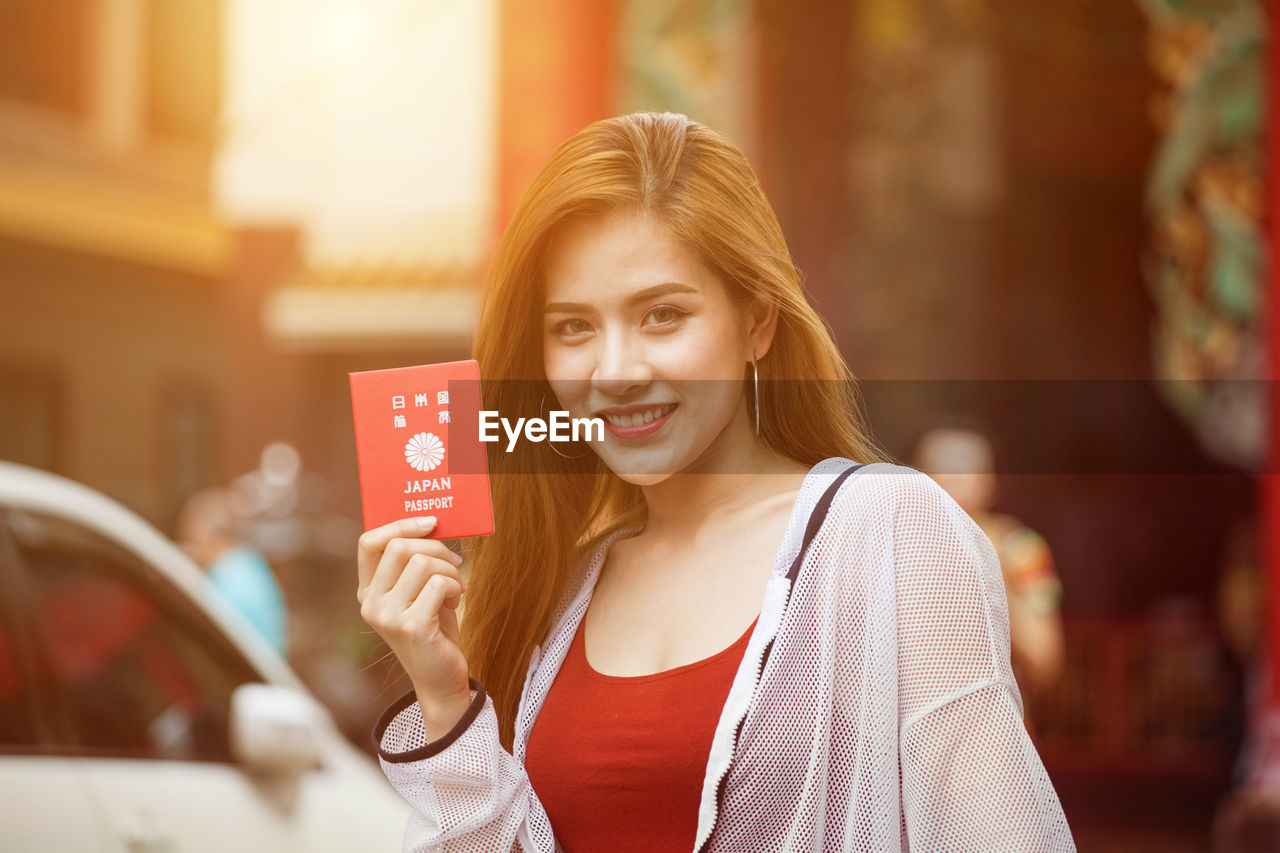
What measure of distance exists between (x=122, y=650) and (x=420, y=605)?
1.90 metres

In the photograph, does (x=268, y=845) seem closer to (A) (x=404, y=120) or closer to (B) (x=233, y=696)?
(B) (x=233, y=696)

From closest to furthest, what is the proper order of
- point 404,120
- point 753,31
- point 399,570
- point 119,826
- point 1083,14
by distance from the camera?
point 399,570
point 119,826
point 753,31
point 404,120
point 1083,14

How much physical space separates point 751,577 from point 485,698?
0.31m

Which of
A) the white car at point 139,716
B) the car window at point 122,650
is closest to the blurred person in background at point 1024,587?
the white car at point 139,716

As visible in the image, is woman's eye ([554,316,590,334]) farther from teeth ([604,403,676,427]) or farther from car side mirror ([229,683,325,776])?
car side mirror ([229,683,325,776])

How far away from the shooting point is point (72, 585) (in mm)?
2918

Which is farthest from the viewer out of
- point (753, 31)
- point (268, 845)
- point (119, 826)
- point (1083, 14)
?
point (1083, 14)

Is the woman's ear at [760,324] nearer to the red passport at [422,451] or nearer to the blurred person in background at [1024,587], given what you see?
the red passport at [422,451]

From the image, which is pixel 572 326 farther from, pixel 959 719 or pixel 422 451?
pixel 959 719

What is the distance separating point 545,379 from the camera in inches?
69.3

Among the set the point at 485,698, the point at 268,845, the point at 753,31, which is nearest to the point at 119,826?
the point at 268,845

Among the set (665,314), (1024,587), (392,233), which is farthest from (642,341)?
(392,233)

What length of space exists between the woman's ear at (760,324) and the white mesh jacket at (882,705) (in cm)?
22

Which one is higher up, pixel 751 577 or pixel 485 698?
pixel 751 577
